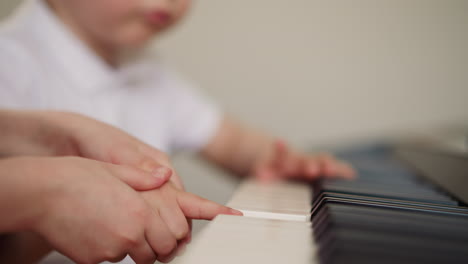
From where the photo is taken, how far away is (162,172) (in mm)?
293

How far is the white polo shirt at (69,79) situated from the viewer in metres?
0.60

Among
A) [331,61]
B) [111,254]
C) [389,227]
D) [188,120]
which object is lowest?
[111,254]

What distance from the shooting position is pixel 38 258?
0.34 metres

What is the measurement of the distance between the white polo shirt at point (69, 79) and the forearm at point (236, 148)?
12cm

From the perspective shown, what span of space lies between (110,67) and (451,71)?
1.07 m

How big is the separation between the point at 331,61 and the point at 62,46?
0.90 metres

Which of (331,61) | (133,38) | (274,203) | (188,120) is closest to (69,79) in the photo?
(133,38)

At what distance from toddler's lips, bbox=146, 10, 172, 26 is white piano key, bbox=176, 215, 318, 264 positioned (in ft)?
1.46

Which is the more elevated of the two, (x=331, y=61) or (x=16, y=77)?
(x=331, y=61)

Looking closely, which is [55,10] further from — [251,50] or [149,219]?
[251,50]

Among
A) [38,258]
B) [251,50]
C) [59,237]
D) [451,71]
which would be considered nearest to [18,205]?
[59,237]

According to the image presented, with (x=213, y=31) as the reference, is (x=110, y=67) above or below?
below

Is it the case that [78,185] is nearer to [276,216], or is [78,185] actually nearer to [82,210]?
[82,210]

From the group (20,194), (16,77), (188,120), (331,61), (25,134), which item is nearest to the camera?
(20,194)
